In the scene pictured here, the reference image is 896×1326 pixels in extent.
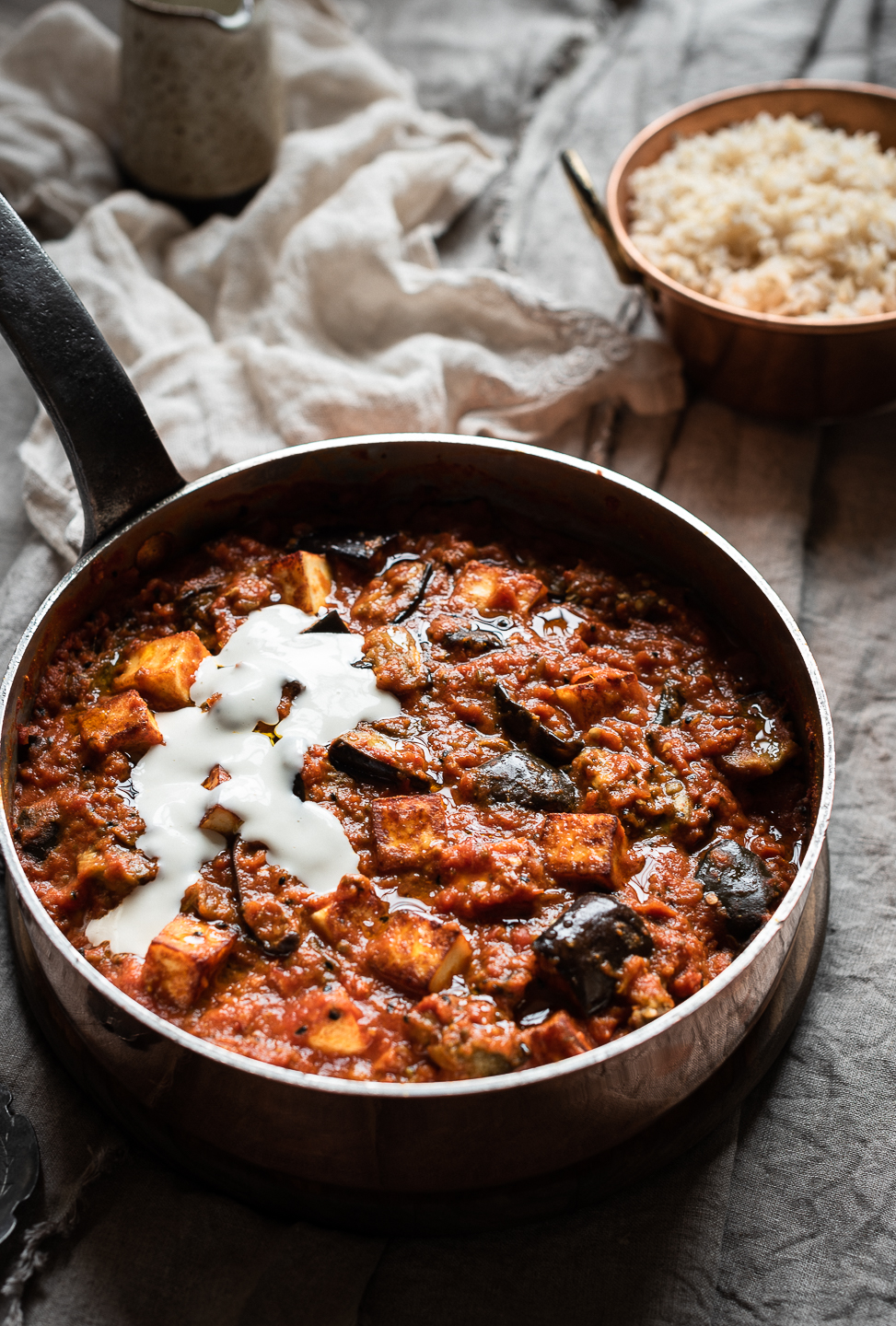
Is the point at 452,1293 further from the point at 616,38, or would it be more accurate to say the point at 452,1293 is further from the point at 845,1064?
the point at 616,38

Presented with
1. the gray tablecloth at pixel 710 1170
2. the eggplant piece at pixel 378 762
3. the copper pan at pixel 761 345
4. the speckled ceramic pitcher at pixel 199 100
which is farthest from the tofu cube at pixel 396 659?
the speckled ceramic pitcher at pixel 199 100

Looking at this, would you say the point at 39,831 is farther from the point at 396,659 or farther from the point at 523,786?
the point at 523,786

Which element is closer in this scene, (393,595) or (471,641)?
(471,641)

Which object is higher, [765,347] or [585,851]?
[765,347]

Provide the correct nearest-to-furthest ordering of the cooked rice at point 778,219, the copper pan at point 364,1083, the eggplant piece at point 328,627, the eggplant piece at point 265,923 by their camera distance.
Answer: the copper pan at point 364,1083, the eggplant piece at point 265,923, the eggplant piece at point 328,627, the cooked rice at point 778,219

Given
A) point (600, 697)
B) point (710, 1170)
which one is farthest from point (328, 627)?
point (710, 1170)

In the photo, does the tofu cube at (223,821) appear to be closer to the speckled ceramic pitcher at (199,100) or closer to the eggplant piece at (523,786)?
the eggplant piece at (523,786)

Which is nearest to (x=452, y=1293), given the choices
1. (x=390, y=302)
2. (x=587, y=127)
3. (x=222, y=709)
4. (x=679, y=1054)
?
(x=679, y=1054)

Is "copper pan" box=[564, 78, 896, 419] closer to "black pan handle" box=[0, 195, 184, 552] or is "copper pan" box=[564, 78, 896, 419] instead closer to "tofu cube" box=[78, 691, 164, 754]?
"black pan handle" box=[0, 195, 184, 552]
